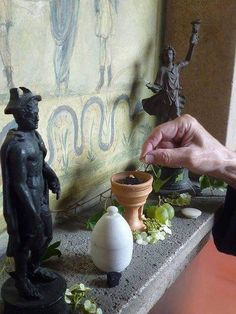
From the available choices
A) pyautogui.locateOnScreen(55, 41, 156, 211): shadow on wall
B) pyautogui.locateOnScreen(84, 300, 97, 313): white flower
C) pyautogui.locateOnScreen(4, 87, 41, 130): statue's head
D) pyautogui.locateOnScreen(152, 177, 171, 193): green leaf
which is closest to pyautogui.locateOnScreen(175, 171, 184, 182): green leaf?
pyautogui.locateOnScreen(152, 177, 171, 193): green leaf

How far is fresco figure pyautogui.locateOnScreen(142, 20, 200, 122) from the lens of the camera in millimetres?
1163

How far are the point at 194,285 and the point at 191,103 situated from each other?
0.66 meters

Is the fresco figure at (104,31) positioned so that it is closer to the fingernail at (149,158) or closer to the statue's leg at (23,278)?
the fingernail at (149,158)

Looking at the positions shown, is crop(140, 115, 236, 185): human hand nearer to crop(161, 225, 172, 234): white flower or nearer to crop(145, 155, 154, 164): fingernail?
crop(145, 155, 154, 164): fingernail

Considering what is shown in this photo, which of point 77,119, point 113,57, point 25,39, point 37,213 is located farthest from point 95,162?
point 37,213

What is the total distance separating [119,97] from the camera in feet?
3.85

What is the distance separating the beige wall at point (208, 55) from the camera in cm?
128

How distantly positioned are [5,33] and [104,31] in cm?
36

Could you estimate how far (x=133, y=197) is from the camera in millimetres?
919

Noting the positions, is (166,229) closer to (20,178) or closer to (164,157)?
(164,157)

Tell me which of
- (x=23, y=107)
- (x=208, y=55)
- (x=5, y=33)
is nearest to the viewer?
(x=23, y=107)

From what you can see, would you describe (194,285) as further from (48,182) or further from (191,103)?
(48,182)

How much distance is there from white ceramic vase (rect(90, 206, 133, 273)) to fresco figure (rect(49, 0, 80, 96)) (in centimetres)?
36

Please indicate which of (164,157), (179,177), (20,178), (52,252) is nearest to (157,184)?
(179,177)
